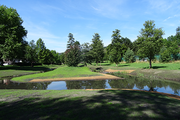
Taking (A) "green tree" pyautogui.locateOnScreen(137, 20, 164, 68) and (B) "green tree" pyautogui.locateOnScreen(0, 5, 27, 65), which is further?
(B) "green tree" pyautogui.locateOnScreen(0, 5, 27, 65)

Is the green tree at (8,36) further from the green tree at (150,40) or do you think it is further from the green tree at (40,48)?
the green tree at (150,40)

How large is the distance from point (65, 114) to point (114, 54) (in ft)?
142

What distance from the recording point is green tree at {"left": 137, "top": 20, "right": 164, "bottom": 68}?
28.5 metres

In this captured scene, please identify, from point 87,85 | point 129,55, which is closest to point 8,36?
point 87,85

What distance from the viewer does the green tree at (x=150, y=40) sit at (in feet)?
93.6

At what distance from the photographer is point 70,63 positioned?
1497 inches

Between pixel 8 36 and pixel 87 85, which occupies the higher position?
pixel 8 36

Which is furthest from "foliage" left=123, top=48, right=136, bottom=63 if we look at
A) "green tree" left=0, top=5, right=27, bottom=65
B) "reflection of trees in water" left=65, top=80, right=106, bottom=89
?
"green tree" left=0, top=5, right=27, bottom=65

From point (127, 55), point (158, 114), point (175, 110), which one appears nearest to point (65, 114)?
point (158, 114)

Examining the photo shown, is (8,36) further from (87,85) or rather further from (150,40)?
(150,40)

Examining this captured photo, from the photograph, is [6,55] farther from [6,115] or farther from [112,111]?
[112,111]

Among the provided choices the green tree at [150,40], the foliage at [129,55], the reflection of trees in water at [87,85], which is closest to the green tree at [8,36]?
the reflection of trees in water at [87,85]

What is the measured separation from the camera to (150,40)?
29.3 metres

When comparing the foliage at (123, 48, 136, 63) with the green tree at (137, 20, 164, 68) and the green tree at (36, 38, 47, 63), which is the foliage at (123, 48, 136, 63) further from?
the green tree at (36, 38, 47, 63)
